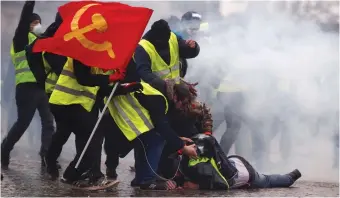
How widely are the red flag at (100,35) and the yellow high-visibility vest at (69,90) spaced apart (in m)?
0.19

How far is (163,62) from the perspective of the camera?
645 centimetres

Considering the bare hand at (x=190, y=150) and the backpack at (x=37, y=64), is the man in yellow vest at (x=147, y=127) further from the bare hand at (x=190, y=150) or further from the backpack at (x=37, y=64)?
the backpack at (x=37, y=64)

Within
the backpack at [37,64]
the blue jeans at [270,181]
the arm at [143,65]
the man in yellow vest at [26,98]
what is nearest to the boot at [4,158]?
the man in yellow vest at [26,98]

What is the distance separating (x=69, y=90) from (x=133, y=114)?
554mm

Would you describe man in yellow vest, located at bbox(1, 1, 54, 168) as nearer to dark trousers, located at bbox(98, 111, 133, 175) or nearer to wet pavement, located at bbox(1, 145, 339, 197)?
wet pavement, located at bbox(1, 145, 339, 197)

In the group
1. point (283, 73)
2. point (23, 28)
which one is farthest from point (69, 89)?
point (283, 73)

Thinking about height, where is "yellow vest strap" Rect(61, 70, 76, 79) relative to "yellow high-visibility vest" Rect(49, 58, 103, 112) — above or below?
above

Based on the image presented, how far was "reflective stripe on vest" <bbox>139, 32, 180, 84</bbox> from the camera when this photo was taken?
21.0 ft

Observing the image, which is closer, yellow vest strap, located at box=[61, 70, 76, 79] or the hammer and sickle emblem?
the hammer and sickle emblem

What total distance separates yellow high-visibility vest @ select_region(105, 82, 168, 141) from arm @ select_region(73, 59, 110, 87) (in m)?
0.38

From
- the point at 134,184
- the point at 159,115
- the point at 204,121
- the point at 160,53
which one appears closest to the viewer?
the point at 159,115

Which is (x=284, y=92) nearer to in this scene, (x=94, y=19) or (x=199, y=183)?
(x=199, y=183)

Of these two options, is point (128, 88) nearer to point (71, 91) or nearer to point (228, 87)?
point (71, 91)

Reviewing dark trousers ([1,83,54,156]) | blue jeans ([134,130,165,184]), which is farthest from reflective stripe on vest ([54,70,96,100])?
dark trousers ([1,83,54,156])
